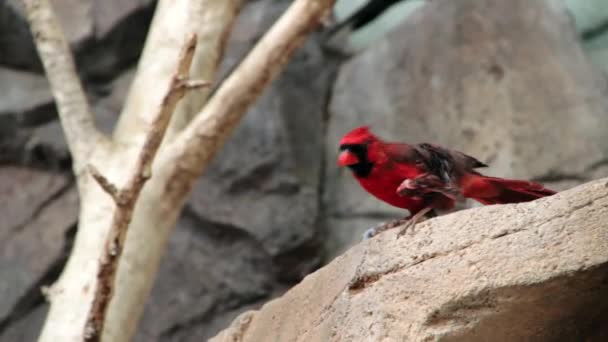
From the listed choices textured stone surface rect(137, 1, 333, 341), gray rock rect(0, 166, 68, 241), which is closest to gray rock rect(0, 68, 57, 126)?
gray rock rect(0, 166, 68, 241)

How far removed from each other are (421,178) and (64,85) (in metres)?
1.49

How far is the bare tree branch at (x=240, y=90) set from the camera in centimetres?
257

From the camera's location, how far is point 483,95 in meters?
3.52

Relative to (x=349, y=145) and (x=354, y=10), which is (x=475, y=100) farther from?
(x=349, y=145)

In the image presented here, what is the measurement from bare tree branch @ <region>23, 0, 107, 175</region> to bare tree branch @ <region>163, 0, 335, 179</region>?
285 mm

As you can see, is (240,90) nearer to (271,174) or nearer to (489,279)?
(271,174)

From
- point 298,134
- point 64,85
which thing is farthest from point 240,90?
point 298,134

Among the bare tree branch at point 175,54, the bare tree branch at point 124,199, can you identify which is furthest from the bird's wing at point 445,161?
the bare tree branch at point 175,54

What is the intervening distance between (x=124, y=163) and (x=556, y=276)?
164 centimetres

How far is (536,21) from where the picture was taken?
3.57 meters

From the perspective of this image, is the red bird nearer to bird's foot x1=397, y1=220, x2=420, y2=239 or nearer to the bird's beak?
the bird's beak

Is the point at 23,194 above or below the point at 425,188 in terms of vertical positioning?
above

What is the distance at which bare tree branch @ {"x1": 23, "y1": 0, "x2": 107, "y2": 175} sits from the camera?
2.65 meters

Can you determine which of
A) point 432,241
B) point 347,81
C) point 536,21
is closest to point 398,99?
point 347,81
